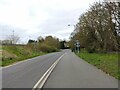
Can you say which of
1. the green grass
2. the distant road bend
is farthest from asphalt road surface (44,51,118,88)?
the green grass

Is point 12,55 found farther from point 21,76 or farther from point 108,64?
point 21,76

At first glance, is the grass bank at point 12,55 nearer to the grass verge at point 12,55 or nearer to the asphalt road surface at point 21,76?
the grass verge at point 12,55

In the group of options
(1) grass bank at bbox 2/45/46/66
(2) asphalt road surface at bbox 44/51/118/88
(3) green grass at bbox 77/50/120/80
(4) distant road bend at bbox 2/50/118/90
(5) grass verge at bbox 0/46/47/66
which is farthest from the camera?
(1) grass bank at bbox 2/45/46/66

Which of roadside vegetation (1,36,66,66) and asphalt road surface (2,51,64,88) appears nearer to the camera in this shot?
asphalt road surface (2,51,64,88)

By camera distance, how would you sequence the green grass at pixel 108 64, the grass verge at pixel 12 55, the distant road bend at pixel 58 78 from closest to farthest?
the distant road bend at pixel 58 78 < the green grass at pixel 108 64 < the grass verge at pixel 12 55

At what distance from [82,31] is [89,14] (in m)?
10.1

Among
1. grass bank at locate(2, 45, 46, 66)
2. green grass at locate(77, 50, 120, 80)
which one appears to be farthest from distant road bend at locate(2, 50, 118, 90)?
grass bank at locate(2, 45, 46, 66)

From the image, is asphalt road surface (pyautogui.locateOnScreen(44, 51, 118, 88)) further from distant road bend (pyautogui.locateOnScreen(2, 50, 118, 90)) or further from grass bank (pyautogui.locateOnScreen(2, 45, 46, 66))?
grass bank (pyautogui.locateOnScreen(2, 45, 46, 66))

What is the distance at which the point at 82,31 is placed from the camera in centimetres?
7544

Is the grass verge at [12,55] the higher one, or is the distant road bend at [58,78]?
the grass verge at [12,55]

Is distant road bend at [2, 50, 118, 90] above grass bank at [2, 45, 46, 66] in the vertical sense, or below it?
below

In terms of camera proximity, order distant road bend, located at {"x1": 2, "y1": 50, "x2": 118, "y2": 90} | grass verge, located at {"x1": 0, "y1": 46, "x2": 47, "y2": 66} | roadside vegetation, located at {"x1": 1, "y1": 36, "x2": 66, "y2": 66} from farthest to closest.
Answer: roadside vegetation, located at {"x1": 1, "y1": 36, "x2": 66, "y2": 66} < grass verge, located at {"x1": 0, "y1": 46, "x2": 47, "y2": 66} < distant road bend, located at {"x1": 2, "y1": 50, "x2": 118, "y2": 90}

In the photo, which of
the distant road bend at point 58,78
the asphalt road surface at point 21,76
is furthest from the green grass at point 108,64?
the asphalt road surface at point 21,76

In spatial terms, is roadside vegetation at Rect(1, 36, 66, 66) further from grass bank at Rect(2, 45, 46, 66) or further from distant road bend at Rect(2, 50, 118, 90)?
distant road bend at Rect(2, 50, 118, 90)
